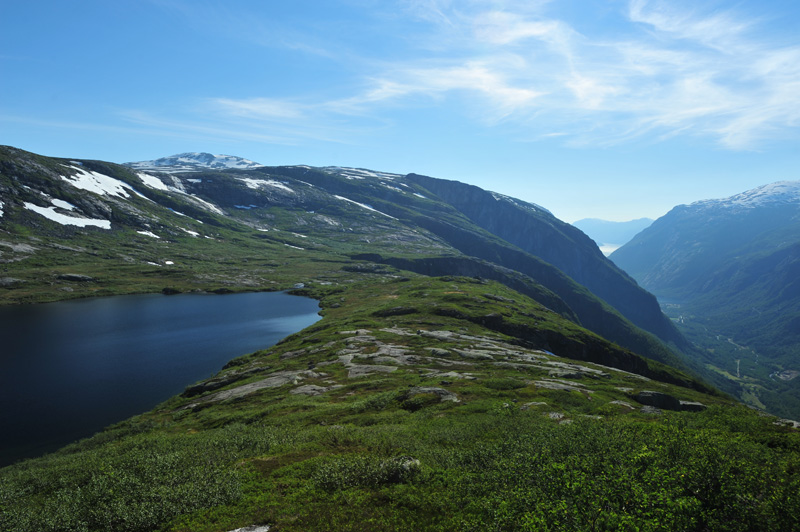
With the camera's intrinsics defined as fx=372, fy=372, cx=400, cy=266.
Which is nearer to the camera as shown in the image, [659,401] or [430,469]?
[430,469]

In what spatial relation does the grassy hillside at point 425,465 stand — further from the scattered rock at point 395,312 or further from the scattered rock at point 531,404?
the scattered rock at point 395,312

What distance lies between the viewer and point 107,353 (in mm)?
90812

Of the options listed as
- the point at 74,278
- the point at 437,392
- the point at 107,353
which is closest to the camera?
the point at 437,392

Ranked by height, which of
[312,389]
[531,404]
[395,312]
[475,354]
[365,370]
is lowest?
[312,389]

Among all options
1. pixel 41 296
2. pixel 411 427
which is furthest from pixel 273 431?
pixel 41 296

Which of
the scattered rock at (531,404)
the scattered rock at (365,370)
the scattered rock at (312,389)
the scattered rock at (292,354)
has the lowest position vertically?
the scattered rock at (292,354)

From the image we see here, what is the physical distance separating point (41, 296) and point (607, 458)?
204489mm

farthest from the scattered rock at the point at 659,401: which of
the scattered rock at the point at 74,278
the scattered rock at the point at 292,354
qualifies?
the scattered rock at the point at 74,278

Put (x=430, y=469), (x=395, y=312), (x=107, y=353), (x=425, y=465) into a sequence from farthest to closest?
(x=395, y=312) < (x=107, y=353) < (x=425, y=465) < (x=430, y=469)

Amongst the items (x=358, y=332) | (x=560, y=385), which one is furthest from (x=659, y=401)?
(x=358, y=332)

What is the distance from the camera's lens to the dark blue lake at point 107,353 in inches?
2303

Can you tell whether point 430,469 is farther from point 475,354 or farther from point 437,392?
point 475,354

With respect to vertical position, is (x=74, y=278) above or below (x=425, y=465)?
below

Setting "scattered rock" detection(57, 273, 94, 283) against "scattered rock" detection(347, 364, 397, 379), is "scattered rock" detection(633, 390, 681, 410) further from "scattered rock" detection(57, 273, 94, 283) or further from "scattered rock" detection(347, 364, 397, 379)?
"scattered rock" detection(57, 273, 94, 283)
